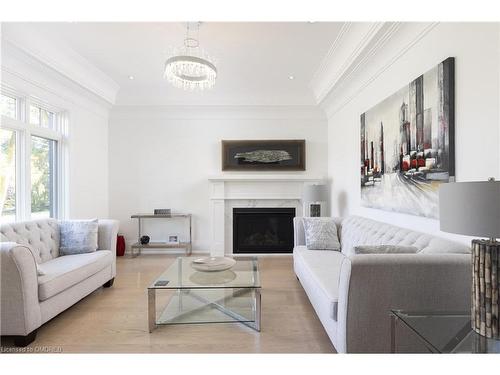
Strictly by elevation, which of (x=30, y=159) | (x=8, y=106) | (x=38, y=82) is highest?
(x=38, y=82)

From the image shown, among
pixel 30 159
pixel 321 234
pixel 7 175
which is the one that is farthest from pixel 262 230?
pixel 7 175

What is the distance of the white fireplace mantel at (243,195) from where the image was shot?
5180mm

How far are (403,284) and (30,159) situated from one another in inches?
165

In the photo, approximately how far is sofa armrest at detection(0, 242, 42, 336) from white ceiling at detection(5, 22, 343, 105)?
7.68 feet

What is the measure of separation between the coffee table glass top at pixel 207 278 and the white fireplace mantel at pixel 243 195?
2075 mm

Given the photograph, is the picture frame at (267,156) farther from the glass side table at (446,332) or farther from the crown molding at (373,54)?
the glass side table at (446,332)

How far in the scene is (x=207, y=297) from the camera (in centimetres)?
295

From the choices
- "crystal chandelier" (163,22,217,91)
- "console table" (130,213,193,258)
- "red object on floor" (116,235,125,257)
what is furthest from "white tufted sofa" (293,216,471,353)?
"red object on floor" (116,235,125,257)

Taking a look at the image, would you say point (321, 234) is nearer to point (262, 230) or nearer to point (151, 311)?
point (262, 230)

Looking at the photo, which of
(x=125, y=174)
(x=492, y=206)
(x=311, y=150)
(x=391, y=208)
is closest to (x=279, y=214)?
(x=311, y=150)

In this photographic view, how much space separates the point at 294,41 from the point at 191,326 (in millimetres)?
3195

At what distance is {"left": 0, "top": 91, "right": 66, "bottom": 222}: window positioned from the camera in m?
3.24

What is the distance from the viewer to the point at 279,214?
5.29 metres

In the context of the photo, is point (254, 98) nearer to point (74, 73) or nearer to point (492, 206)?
point (74, 73)
